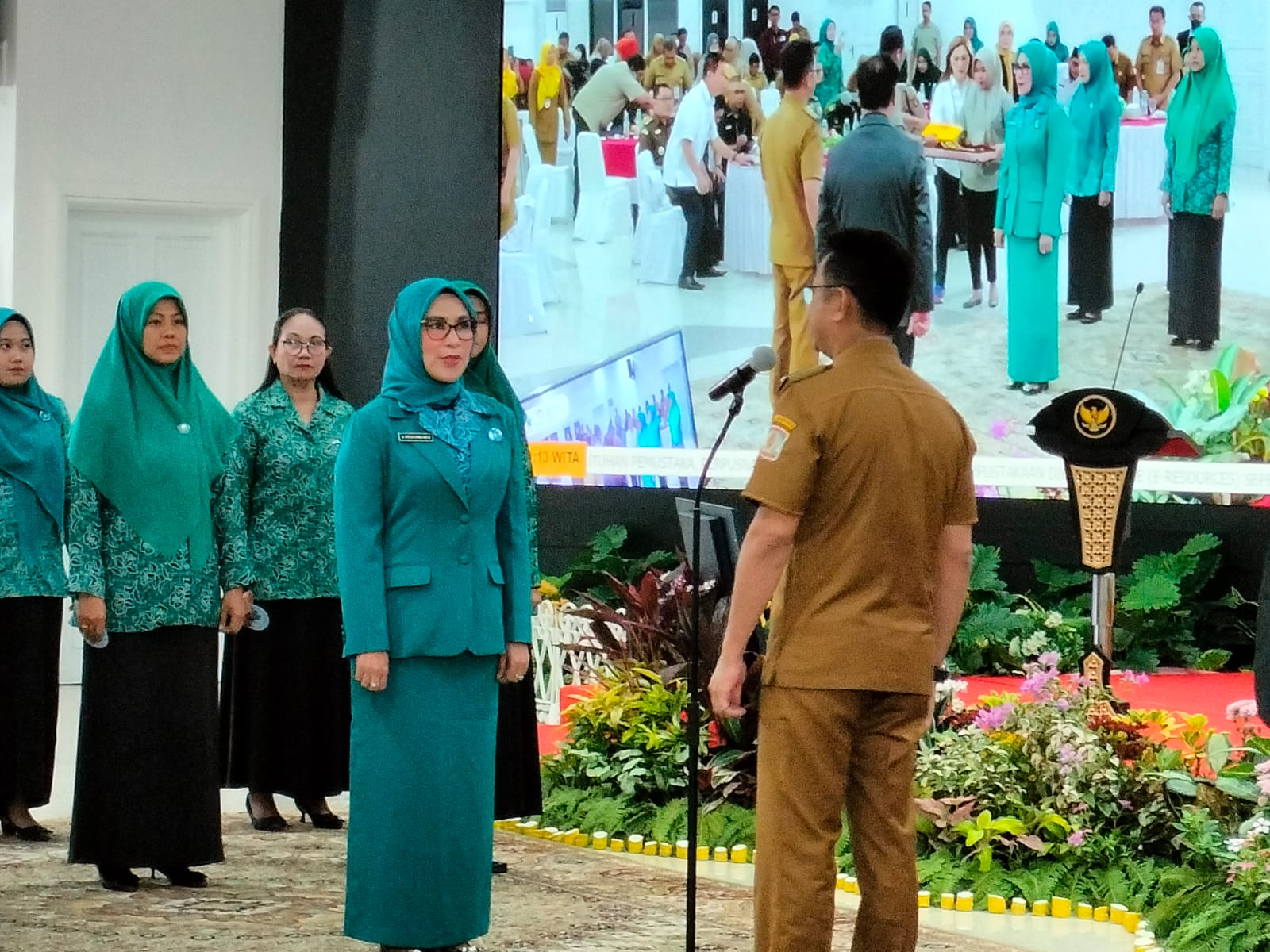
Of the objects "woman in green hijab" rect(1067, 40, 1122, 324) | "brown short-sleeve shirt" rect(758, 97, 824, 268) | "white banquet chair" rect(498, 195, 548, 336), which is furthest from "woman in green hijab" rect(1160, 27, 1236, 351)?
"white banquet chair" rect(498, 195, 548, 336)

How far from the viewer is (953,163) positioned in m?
7.71

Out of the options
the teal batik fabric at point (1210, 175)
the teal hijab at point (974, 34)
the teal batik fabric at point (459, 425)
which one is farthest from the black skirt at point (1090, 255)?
the teal batik fabric at point (459, 425)

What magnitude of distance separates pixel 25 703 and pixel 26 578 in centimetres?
35

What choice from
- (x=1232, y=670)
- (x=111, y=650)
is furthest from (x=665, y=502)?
(x=111, y=650)

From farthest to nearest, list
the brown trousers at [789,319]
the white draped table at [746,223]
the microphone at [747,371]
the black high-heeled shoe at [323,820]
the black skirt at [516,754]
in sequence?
the white draped table at [746,223] → the brown trousers at [789,319] → the black high-heeled shoe at [323,820] → the black skirt at [516,754] → the microphone at [747,371]

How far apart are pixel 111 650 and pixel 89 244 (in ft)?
13.0

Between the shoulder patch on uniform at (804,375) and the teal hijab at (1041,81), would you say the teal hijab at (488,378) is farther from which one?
the teal hijab at (1041,81)

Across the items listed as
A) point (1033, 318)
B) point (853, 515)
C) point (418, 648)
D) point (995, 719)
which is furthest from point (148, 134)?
point (853, 515)

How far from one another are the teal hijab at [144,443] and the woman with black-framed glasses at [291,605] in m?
0.45

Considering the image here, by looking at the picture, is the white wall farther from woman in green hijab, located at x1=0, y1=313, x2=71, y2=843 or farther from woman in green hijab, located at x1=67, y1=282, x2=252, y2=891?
woman in green hijab, located at x1=67, y1=282, x2=252, y2=891

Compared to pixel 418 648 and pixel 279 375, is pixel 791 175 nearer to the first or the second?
pixel 279 375

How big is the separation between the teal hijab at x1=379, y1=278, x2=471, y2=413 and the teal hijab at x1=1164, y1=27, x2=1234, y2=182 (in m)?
4.95

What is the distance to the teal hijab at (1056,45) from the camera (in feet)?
24.9

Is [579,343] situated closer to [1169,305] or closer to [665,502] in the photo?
[665,502]
